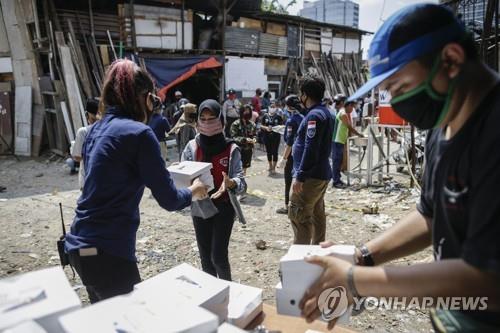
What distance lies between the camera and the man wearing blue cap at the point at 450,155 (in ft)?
3.07

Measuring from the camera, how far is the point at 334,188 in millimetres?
7645

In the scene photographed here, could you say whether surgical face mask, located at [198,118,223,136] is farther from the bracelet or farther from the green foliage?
the green foliage

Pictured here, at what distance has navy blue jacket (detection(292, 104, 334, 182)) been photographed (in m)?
3.65

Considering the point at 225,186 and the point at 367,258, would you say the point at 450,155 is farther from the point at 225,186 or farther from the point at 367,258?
the point at 225,186

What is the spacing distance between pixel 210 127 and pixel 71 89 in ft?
27.7

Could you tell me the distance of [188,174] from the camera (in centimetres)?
241

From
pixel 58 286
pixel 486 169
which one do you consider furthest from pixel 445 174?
pixel 58 286

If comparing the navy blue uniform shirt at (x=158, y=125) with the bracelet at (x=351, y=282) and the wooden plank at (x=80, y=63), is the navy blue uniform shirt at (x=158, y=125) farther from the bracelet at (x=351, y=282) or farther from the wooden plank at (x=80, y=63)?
the bracelet at (x=351, y=282)

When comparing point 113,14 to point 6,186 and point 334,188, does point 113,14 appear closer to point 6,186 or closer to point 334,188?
point 6,186

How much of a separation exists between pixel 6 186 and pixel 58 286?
25.4 feet

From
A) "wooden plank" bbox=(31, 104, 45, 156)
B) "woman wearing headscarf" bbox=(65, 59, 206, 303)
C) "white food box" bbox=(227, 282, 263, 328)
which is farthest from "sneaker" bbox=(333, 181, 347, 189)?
"wooden plank" bbox=(31, 104, 45, 156)

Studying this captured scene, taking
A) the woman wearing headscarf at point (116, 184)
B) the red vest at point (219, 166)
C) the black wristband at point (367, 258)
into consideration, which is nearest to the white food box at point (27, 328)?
the woman wearing headscarf at point (116, 184)

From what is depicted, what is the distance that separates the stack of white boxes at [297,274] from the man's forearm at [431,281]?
0.23 meters

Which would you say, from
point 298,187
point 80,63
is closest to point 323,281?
point 298,187
